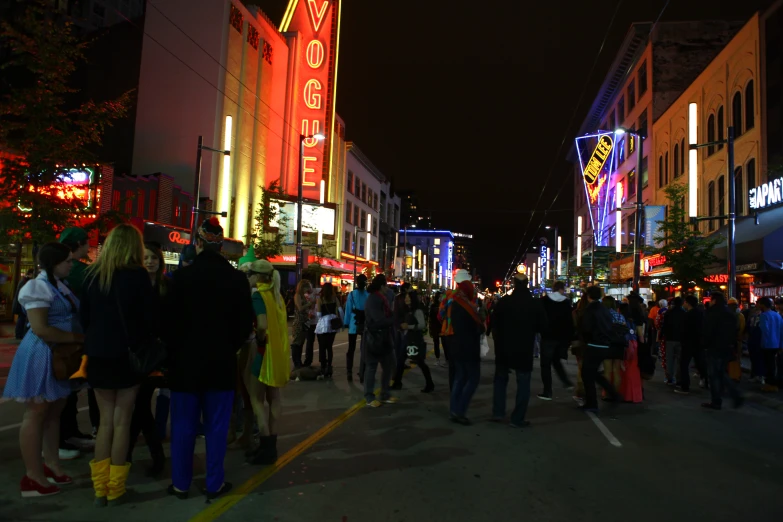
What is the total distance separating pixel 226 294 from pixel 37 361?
4.97 feet

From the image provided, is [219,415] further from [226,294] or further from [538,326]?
[538,326]

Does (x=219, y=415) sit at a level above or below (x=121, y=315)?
below

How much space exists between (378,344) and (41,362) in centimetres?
465

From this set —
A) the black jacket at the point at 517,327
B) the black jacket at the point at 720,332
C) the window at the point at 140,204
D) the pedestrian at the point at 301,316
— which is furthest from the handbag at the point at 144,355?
the window at the point at 140,204

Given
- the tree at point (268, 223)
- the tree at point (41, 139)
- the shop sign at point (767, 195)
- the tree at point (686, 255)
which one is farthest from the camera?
the tree at point (268, 223)

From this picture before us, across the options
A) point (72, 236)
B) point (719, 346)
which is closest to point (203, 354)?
point (72, 236)

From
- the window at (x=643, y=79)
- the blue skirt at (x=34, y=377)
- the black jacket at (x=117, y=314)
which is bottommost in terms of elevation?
the blue skirt at (x=34, y=377)

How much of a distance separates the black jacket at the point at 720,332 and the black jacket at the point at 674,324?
145 centimetres

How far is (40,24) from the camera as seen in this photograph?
11984mm

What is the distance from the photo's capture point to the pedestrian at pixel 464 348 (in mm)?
7344

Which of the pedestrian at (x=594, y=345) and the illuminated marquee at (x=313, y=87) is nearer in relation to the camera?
the pedestrian at (x=594, y=345)

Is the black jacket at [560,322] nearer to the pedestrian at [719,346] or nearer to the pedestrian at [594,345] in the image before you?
the pedestrian at [594,345]

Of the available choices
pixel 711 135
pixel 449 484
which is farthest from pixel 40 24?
pixel 711 135

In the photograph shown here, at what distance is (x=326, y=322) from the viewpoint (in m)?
10.7
